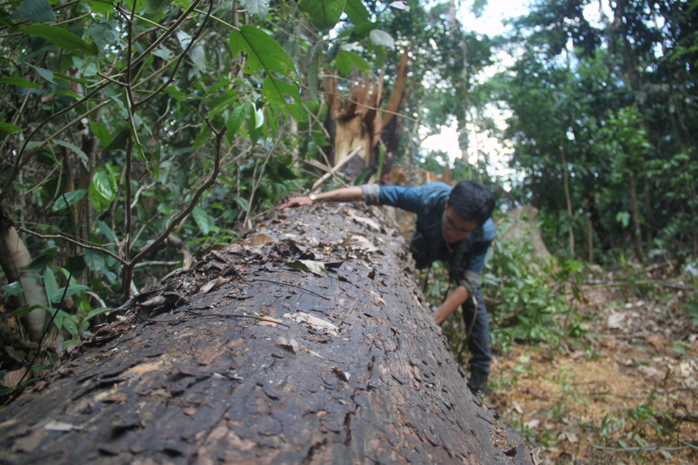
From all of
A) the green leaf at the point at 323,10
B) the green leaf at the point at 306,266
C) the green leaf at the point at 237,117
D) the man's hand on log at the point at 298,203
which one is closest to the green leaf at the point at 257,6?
the green leaf at the point at 323,10

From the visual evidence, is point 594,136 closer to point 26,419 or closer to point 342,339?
point 342,339

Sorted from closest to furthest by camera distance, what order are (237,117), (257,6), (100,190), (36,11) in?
1. (36,11)
2. (257,6)
3. (237,117)
4. (100,190)

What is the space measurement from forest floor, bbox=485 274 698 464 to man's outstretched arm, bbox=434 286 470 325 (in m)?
0.67

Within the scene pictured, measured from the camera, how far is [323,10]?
111 cm

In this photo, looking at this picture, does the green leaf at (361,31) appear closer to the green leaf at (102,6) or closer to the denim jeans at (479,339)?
the green leaf at (102,6)

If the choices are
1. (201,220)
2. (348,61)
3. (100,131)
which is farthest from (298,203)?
(100,131)

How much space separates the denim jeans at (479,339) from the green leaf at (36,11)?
107 inches

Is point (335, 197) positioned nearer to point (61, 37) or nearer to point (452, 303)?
point (452, 303)

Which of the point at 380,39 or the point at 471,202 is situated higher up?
the point at 380,39

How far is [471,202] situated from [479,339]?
1.22 m

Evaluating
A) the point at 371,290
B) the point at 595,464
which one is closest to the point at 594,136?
the point at 595,464

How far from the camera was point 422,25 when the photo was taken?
6.39 meters

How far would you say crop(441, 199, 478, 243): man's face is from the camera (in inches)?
95.2

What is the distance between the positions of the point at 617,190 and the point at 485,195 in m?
5.65
